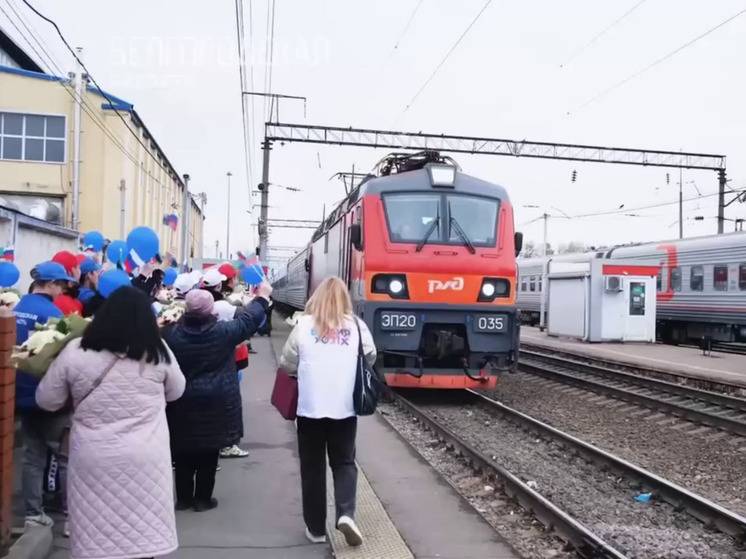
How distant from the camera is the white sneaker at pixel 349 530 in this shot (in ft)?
15.0

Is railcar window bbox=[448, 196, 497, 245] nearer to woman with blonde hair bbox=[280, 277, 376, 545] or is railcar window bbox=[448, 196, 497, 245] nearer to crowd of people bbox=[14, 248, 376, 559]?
crowd of people bbox=[14, 248, 376, 559]

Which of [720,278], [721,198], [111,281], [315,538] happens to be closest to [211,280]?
[111,281]

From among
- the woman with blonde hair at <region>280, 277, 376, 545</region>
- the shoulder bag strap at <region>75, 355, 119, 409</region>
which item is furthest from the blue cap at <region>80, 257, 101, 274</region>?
the shoulder bag strap at <region>75, 355, 119, 409</region>

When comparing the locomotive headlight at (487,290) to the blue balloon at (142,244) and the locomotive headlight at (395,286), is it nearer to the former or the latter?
the locomotive headlight at (395,286)

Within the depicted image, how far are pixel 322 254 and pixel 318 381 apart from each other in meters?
12.0

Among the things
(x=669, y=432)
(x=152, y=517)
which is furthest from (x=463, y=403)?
(x=152, y=517)

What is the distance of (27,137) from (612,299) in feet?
72.6

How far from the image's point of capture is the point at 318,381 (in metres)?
4.50

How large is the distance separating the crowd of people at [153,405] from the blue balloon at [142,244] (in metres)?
0.57

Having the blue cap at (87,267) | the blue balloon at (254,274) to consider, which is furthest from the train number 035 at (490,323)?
the blue cap at (87,267)

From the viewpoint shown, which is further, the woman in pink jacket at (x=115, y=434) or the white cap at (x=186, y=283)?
the white cap at (x=186, y=283)

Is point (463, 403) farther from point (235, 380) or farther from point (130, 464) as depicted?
point (130, 464)

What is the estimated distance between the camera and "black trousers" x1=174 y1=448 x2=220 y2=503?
17.3 feet

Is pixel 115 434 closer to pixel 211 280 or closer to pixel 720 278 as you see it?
pixel 211 280
